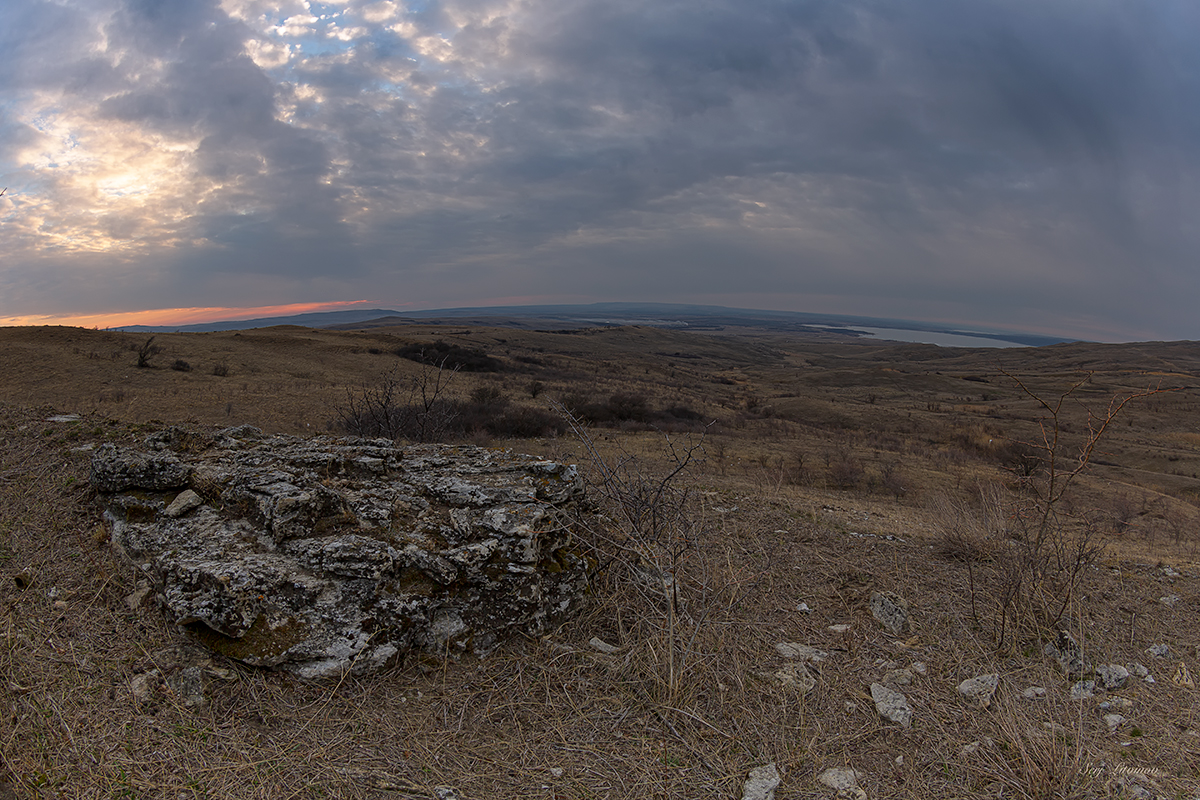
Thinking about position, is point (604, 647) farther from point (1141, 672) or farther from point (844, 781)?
point (1141, 672)

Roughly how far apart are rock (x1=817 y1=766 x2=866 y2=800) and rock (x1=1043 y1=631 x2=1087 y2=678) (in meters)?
2.06

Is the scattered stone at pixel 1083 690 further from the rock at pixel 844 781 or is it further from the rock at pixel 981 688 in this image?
the rock at pixel 844 781

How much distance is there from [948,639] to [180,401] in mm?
18097

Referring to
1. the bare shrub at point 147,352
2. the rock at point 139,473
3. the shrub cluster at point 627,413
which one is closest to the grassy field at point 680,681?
the rock at point 139,473

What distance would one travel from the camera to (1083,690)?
364 cm

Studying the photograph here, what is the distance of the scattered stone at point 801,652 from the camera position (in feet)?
12.9

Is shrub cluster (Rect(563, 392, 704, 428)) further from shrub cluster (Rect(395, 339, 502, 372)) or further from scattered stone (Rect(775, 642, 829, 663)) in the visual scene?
scattered stone (Rect(775, 642, 829, 663))

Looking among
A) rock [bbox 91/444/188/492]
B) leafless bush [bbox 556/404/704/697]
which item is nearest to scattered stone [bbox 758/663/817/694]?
leafless bush [bbox 556/404/704/697]

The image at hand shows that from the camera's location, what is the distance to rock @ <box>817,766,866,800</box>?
9.16 feet

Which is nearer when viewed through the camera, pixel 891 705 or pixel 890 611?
pixel 891 705


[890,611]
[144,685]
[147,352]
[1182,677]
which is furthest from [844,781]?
[147,352]

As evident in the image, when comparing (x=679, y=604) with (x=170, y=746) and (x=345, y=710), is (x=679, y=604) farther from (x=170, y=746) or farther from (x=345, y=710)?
(x=170, y=746)

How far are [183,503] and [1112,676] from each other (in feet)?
22.4

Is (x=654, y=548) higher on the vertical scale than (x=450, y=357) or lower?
lower
